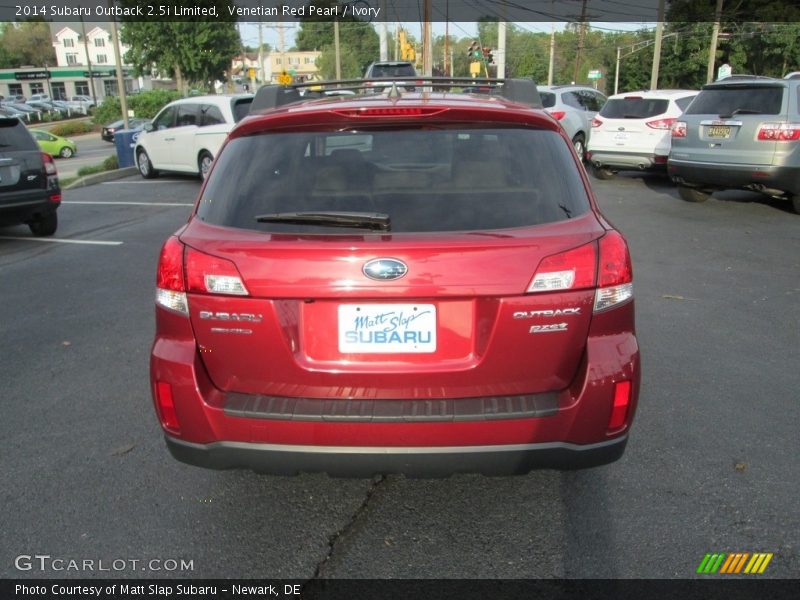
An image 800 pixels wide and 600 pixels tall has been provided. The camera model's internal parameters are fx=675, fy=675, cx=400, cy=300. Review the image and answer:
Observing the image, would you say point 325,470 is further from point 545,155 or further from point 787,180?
point 787,180

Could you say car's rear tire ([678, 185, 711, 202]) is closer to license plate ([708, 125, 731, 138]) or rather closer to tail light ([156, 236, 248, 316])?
license plate ([708, 125, 731, 138])

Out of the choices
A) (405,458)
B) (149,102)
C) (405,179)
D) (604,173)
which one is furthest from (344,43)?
(405,458)

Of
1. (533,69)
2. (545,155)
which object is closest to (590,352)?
(545,155)

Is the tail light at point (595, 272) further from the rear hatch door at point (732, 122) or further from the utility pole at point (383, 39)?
the utility pole at point (383, 39)

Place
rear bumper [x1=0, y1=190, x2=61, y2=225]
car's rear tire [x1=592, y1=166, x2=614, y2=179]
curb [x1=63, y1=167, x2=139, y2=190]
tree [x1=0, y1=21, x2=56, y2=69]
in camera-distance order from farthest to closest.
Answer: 1. tree [x1=0, y1=21, x2=56, y2=69]
2. curb [x1=63, y1=167, x2=139, y2=190]
3. car's rear tire [x1=592, y1=166, x2=614, y2=179]
4. rear bumper [x1=0, y1=190, x2=61, y2=225]

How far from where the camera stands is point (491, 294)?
2402 mm

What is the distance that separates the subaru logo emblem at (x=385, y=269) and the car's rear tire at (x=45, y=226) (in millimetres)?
8366

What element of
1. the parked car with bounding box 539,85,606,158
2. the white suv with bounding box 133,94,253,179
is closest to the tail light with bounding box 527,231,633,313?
the white suv with bounding box 133,94,253,179

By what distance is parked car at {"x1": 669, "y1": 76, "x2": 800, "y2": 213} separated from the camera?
30.8 feet

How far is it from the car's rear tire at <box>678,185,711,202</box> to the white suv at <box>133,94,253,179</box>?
825 centimetres

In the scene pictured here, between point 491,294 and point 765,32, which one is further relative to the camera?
point 765,32

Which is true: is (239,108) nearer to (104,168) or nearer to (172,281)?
(104,168)

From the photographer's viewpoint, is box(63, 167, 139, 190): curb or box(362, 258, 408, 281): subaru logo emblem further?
box(63, 167, 139, 190): curb

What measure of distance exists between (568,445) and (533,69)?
285 feet
